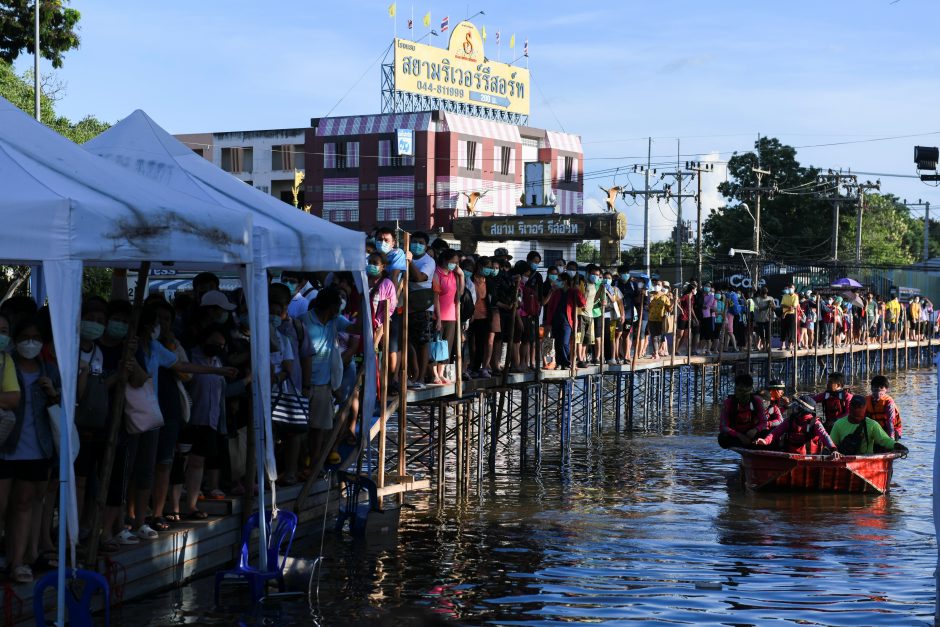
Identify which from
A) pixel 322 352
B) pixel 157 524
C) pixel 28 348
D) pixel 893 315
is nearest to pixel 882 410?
pixel 322 352

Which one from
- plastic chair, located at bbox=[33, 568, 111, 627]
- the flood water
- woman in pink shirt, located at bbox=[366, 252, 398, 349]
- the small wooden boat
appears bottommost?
the flood water

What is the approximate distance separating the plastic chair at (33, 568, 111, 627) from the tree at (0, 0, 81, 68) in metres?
22.8

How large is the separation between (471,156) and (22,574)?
59.8 metres

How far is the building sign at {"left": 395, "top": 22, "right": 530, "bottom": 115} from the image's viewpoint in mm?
67812

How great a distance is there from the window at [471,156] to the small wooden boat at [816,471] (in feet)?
160

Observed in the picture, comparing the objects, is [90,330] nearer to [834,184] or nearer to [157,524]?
[157,524]

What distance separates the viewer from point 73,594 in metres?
8.57

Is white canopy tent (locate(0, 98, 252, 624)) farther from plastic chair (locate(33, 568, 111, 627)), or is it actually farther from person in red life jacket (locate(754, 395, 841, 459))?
person in red life jacket (locate(754, 395, 841, 459))

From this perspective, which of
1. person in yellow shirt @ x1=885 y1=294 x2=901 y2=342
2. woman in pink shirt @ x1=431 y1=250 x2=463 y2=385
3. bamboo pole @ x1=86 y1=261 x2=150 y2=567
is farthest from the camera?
person in yellow shirt @ x1=885 y1=294 x2=901 y2=342

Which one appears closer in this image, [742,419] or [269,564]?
[269,564]

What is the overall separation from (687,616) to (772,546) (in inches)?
166

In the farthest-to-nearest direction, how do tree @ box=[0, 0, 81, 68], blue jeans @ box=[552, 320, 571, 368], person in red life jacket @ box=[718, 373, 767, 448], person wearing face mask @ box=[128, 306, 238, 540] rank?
tree @ box=[0, 0, 81, 68], blue jeans @ box=[552, 320, 571, 368], person in red life jacket @ box=[718, 373, 767, 448], person wearing face mask @ box=[128, 306, 238, 540]

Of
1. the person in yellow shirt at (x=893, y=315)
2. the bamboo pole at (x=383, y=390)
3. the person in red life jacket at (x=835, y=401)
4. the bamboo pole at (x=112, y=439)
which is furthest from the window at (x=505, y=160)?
the bamboo pole at (x=112, y=439)

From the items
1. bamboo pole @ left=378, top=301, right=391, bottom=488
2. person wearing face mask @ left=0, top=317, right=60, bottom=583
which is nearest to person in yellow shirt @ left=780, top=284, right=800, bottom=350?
bamboo pole @ left=378, top=301, right=391, bottom=488
